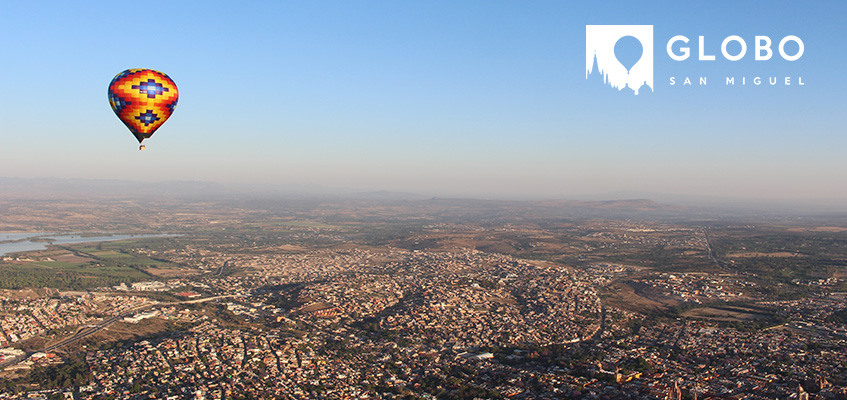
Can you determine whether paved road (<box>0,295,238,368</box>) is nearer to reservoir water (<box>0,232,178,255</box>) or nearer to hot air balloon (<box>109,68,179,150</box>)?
hot air balloon (<box>109,68,179,150</box>)

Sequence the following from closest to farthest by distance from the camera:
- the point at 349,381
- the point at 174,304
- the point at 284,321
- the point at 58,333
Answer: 1. the point at 349,381
2. the point at 58,333
3. the point at 284,321
4. the point at 174,304

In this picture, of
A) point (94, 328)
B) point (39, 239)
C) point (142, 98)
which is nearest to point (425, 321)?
point (94, 328)

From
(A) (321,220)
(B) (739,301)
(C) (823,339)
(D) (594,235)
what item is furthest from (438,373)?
(A) (321,220)

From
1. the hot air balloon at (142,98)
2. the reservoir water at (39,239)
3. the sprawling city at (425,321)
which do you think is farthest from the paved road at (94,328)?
the reservoir water at (39,239)

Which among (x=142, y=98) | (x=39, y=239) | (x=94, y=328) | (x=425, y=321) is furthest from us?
(x=39, y=239)

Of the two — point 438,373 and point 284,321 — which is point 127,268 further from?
point 438,373

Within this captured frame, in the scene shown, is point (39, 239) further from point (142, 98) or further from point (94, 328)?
point (142, 98)
